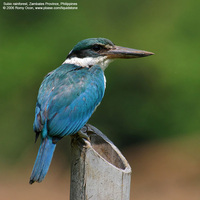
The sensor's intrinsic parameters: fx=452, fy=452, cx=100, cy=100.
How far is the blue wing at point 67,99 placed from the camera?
3752 millimetres

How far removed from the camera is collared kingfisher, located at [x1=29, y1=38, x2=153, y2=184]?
365cm

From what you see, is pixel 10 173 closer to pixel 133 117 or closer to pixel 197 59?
pixel 133 117

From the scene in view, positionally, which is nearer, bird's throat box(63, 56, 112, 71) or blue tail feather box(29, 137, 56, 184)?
blue tail feather box(29, 137, 56, 184)

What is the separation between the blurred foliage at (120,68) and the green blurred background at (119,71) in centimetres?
2

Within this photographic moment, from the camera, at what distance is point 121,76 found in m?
7.14

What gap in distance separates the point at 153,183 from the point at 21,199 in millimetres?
2196

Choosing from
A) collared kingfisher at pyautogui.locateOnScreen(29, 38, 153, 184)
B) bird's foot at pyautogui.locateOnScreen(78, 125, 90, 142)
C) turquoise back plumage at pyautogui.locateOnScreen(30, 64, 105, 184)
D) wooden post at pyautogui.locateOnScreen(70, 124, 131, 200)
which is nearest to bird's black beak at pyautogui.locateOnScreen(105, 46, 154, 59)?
collared kingfisher at pyautogui.locateOnScreen(29, 38, 153, 184)

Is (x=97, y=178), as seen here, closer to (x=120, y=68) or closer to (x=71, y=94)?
(x=71, y=94)

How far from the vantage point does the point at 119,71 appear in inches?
279

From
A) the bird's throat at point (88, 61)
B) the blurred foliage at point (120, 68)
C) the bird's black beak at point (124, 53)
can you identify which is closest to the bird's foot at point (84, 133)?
the bird's throat at point (88, 61)

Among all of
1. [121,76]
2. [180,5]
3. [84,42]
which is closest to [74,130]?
[84,42]

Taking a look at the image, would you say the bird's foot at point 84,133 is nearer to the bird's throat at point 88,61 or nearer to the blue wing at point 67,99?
the blue wing at point 67,99

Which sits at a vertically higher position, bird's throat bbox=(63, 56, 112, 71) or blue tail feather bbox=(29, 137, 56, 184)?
bird's throat bbox=(63, 56, 112, 71)

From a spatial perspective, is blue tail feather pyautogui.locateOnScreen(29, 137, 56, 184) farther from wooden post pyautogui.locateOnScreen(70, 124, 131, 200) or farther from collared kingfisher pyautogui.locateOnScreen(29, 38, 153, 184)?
wooden post pyautogui.locateOnScreen(70, 124, 131, 200)
